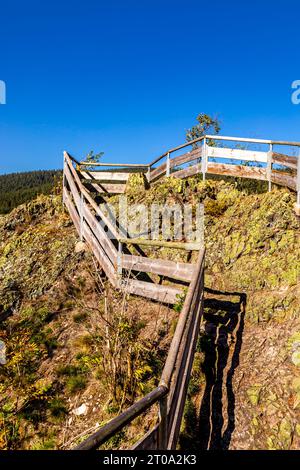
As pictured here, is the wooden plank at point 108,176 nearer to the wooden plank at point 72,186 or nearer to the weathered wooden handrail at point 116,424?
the wooden plank at point 72,186

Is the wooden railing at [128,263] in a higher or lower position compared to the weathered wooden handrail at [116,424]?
higher

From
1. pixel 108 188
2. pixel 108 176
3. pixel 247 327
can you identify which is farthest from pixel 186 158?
pixel 247 327

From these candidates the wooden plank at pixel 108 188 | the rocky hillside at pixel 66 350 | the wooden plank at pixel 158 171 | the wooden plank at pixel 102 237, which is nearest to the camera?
the rocky hillside at pixel 66 350

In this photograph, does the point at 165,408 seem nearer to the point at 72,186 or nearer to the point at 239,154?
the point at 239,154

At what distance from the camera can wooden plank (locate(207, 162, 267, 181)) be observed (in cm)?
986

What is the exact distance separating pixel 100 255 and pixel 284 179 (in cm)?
582

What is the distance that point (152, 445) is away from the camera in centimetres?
305

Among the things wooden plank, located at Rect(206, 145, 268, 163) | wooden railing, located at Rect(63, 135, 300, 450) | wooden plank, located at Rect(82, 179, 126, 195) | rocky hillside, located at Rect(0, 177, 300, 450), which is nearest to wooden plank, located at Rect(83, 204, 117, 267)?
wooden railing, located at Rect(63, 135, 300, 450)

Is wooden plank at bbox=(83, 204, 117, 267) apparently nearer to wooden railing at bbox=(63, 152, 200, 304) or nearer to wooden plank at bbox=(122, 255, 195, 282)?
wooden railing at bbox=(63, 152, 200, 304)

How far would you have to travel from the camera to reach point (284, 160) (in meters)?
8.97

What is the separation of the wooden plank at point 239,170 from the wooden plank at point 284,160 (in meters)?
0.54

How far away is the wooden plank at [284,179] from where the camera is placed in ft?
28.2

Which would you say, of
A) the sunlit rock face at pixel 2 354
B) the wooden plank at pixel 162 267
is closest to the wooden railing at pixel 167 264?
the wooden plank at pixel 162 267
